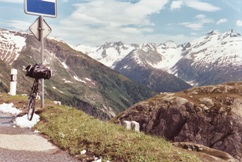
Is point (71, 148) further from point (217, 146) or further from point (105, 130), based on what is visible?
point (217, 146)

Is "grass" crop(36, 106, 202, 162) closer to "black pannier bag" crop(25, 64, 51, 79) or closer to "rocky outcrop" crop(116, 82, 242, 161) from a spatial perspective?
"black pannier bag" crop(25, 64, 51, 79)

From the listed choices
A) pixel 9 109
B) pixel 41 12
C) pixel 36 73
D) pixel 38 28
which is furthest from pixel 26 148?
pixel 9 109

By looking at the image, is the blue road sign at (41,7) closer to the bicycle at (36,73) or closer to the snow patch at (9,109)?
the bicycle at (36,73)

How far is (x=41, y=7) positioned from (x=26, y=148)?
30.0 feet

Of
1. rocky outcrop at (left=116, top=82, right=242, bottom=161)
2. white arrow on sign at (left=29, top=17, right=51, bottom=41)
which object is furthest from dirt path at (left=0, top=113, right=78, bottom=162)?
rocky outcrop at (left=116, top=82, right=242, bottom=161)

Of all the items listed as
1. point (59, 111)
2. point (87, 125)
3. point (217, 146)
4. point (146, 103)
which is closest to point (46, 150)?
point (87, 125)

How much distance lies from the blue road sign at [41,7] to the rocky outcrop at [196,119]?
151 feet

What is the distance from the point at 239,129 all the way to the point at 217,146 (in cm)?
499

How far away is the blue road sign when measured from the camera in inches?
707

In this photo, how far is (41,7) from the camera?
18.6 metres

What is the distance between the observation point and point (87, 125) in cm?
1484

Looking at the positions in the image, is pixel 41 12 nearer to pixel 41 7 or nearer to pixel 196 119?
pixel 41 7

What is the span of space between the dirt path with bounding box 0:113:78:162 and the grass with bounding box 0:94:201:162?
0.41 metres

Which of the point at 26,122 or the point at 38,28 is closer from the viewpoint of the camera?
the point at 26,122
